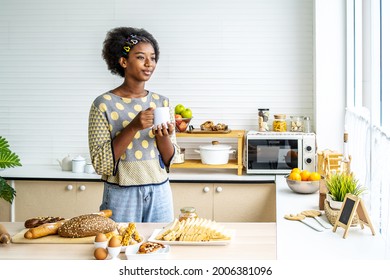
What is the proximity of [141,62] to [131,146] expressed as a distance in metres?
0.42

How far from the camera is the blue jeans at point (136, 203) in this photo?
3309 millimetres

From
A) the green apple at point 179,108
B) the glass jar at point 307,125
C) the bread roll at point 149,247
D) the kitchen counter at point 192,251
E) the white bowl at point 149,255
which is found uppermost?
the green apple at point 179,108

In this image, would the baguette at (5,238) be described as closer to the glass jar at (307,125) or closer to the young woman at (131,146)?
the young woman at (131,146)

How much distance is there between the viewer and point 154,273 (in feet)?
7.70

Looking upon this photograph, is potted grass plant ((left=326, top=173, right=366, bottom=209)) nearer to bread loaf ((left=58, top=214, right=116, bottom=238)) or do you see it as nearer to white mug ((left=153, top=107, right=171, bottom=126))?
white mug ((left=153, top=107, right=171, bottom=126))

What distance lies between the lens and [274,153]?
507cm

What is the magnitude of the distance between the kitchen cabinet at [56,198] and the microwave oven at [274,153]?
1.18 meters

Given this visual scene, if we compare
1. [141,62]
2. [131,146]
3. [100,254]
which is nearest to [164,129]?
[131,146]

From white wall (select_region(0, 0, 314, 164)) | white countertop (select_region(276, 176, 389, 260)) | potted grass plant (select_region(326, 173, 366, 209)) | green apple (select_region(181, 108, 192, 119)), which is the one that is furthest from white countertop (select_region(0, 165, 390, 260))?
white wall (select_region(0, 0, 314, 164))

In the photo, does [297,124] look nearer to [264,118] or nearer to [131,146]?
[264,118]

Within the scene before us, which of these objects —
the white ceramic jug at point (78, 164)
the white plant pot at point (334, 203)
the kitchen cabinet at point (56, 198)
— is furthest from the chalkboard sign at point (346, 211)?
the white ceramic jug at point (78, 164)

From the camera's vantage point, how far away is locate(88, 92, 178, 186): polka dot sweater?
324 centimetres

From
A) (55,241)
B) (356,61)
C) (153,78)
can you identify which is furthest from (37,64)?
(55,241)

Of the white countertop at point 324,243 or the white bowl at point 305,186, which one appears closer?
the white countertop at point 324,243
